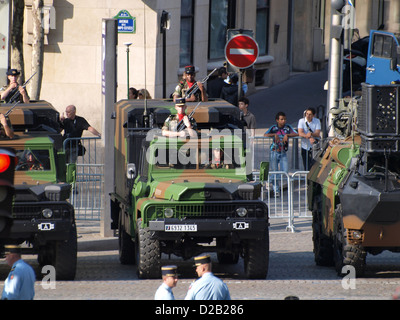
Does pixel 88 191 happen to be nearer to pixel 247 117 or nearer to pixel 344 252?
pixel 247 117

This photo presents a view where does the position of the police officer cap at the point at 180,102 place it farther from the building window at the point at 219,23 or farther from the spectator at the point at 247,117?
the building window at the point at 219,23

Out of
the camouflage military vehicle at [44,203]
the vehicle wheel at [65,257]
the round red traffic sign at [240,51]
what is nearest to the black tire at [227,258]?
the camouflage military vehicle at [44,203]

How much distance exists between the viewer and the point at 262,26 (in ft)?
116

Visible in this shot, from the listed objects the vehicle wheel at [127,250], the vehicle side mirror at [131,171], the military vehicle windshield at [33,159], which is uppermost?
the military vehicle windshield at [33,159]

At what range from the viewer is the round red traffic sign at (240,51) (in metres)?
20.8

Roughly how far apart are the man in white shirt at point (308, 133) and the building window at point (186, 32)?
8.43 meters

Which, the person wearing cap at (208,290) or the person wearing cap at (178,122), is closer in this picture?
the person wearing cap at (208,290)

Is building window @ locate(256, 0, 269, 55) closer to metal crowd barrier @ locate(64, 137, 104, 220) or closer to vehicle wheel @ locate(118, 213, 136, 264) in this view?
metal crowd barrier @ locate(64, 137, 104, 220)

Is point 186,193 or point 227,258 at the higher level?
point 186,193

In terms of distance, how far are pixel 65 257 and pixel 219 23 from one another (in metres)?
19.5

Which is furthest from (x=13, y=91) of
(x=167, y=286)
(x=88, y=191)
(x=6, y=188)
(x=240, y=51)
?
(x=6, y=188)

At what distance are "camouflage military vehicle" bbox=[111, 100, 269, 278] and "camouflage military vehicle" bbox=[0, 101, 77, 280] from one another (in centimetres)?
94

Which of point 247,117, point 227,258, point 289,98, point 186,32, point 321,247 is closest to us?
point 321,247
